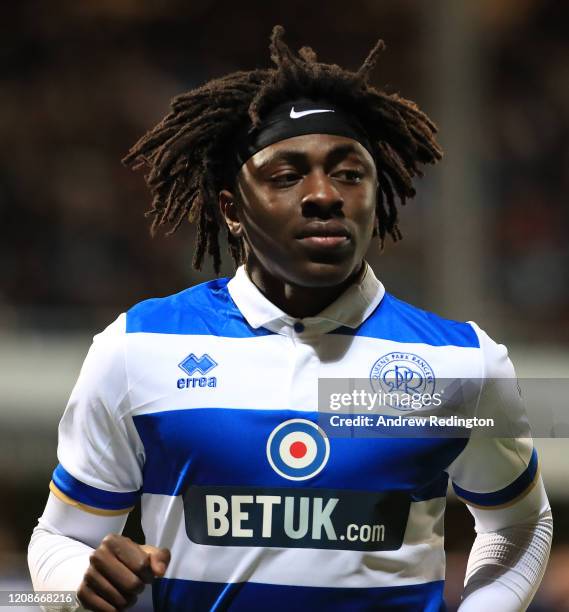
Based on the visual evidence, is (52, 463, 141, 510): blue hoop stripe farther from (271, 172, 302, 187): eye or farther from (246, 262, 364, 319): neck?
(271, 172, 302, 187): eye

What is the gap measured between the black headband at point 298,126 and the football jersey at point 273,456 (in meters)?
0.24

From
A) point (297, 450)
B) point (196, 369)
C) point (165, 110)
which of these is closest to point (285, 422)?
point (297, 450)

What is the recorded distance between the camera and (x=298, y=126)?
6.77 feet

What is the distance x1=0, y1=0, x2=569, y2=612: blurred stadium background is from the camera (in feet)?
17.9

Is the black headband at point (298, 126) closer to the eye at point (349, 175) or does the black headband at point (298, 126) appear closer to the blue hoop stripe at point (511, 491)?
the eye at point (349, 175)

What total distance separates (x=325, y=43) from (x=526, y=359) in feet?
7.21

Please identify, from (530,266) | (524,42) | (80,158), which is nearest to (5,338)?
(80,158)

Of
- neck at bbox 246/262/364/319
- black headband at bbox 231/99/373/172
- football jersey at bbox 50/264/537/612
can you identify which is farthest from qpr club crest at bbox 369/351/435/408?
black headband at bbox 231/99/373/172

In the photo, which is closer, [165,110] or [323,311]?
[323,311]

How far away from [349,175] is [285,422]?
43 cm

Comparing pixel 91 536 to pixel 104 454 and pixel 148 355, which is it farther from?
pixel 148 355

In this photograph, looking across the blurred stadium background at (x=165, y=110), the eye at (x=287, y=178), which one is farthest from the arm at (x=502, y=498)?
the blurred stadium background at (x=165, y=110)

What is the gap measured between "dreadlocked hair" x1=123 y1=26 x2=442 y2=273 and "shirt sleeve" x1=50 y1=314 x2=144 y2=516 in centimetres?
37

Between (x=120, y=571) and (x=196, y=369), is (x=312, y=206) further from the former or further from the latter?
(x=120, y=571)
